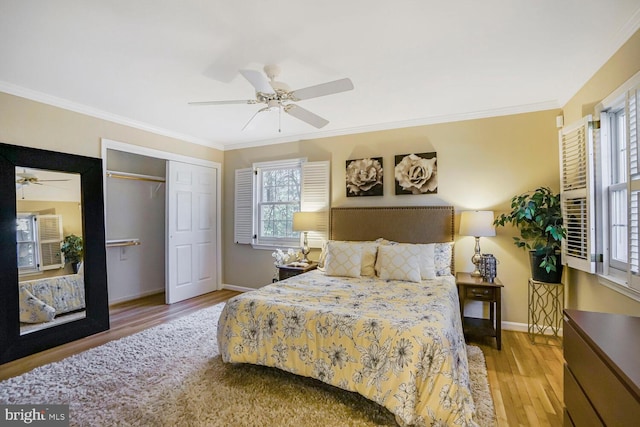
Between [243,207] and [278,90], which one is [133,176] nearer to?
[243,207]

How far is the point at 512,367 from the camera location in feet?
8.37

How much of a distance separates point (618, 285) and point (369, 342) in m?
1.87

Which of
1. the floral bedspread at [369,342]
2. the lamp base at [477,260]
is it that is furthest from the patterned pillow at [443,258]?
the floral bedspread at [369,342]

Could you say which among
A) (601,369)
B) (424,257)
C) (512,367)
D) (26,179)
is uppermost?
(26,179)

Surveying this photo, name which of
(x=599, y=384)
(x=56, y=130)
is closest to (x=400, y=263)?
(x=599, y=384)

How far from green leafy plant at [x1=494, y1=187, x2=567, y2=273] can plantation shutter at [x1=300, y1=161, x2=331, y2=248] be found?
219 centimetres

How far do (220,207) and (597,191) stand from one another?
4.89 metres

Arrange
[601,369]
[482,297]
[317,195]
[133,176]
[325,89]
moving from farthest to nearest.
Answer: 1. [133,176]
2. [317,195]
3. [482,297]
4. [325,89]
5. [601,369]

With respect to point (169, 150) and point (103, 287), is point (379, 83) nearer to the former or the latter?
point (169, 150)

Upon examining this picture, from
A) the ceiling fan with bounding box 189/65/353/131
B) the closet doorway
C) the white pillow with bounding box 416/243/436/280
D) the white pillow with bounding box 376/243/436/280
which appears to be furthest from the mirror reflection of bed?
the white pillow with bounding box 416/243/436/280

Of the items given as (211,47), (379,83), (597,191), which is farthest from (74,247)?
(597,191)

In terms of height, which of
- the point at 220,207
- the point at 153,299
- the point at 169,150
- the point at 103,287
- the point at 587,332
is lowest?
the point at 153,299

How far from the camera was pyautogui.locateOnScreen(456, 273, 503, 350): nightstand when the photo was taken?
2871 millimetres

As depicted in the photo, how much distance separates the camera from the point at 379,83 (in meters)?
2.76
